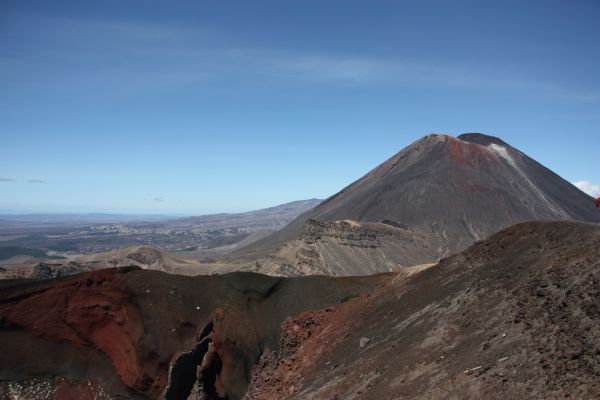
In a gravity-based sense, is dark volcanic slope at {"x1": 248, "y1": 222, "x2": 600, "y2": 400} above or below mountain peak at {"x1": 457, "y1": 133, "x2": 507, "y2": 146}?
below

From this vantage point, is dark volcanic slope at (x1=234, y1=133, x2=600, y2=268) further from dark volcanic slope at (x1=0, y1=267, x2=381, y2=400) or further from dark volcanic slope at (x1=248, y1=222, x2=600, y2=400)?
dark volcanic slope at (x1=248, y1=222, x2=600, y2=400)

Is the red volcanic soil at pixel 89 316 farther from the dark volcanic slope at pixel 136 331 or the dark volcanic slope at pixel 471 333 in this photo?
the dark volcanic slope at pixel 471 333

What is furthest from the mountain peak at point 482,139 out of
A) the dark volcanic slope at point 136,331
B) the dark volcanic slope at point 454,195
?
the dark volcanic slope at point 136,331

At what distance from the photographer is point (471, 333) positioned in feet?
55.4

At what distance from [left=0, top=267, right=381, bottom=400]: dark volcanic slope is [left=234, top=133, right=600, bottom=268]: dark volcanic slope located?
52.8m

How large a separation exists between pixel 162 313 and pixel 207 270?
4583 centimetres

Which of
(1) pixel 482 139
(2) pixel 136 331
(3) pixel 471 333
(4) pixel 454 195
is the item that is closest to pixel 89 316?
(2) pixel 136 331

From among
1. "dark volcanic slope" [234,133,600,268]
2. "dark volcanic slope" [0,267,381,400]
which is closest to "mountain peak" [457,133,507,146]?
"dark volcanic slope" [234,133,600,268]

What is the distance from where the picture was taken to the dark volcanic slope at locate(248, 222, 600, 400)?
1291 cm

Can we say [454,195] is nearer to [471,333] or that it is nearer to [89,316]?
[89,316]

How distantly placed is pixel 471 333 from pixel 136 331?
17.7 m

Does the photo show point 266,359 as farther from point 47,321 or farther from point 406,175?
point 406,175

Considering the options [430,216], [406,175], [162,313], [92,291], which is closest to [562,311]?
[162,313]

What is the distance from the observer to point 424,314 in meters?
20.9
